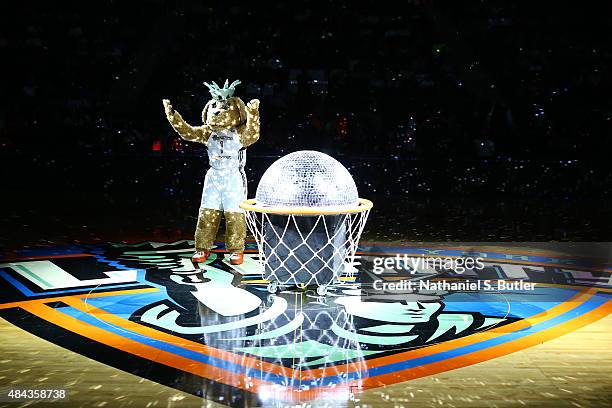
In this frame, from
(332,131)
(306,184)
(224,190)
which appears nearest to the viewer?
(306,184)

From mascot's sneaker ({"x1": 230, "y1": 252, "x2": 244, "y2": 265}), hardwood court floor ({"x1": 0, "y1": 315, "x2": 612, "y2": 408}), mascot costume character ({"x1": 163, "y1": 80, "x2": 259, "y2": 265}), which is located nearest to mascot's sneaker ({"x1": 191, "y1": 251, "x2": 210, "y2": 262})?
mascot costume character ({"x1": 163, "y1": 80, "x2": 259, "y2": 265})

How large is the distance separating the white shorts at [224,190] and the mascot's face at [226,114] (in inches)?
14.3

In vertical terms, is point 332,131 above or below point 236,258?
above

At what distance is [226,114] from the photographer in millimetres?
5262

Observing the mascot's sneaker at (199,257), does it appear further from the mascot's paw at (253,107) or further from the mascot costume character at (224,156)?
the mascot's paw at (253,107)

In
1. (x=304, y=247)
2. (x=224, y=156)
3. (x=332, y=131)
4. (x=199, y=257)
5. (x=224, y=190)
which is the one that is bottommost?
(x=199, y=257)

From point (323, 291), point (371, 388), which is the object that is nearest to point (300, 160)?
point (323, 291)

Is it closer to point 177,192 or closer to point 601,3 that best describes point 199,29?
point 177,192

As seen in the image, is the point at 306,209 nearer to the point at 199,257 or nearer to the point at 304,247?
the point at 304,247

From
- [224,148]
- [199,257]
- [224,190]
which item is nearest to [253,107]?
[224,148]

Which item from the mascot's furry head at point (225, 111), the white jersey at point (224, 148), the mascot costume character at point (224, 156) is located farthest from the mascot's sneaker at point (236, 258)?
the mascot's furry head at point (225, 111)

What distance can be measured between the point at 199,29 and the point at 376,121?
9.47ft

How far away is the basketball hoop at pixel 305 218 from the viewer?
4.50 metres

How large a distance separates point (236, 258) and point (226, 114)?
1.12 metres
